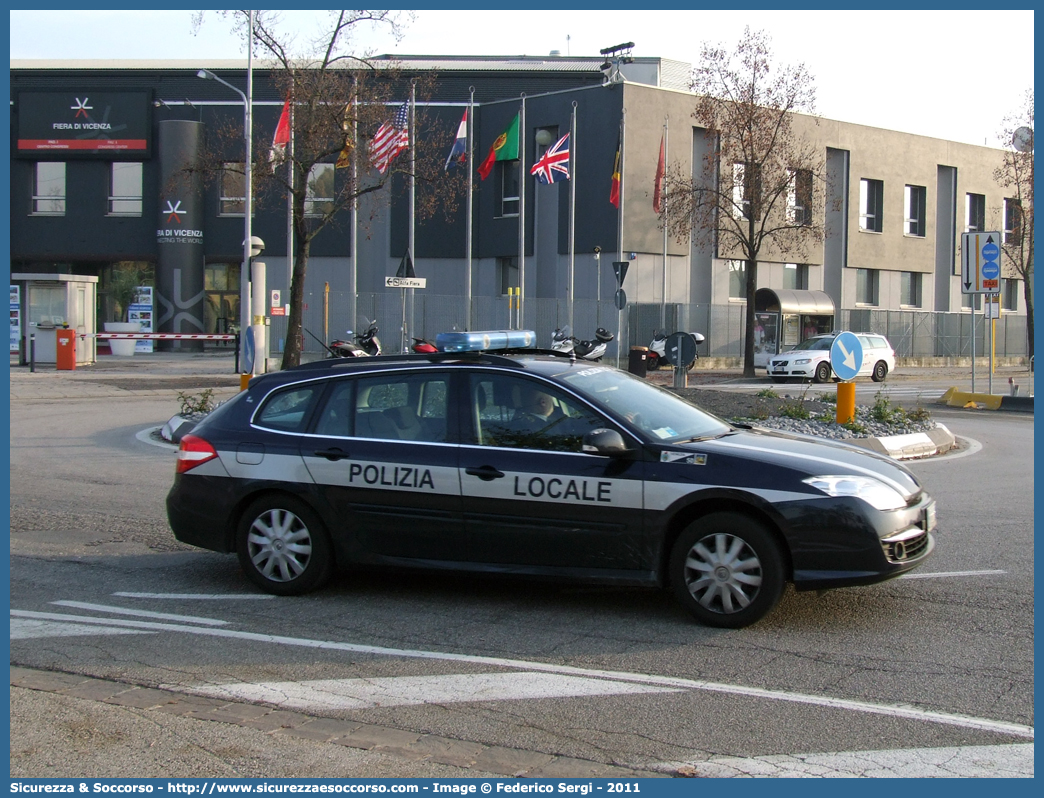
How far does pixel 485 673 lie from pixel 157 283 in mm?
44780

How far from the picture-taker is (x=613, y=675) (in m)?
5.30

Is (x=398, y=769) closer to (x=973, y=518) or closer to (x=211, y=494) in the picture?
(x=211, y=494)

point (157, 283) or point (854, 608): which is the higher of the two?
point (157, 283)

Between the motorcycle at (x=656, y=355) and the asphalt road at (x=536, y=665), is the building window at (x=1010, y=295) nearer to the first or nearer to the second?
the motorcycle at (x=656, y=355)

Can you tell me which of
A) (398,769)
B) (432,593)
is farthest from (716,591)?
(398,769)

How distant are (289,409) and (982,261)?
18241 mm

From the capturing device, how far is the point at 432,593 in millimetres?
6980

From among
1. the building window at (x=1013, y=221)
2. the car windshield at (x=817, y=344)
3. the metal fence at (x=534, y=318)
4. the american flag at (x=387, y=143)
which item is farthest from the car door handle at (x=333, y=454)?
the building window at (x=1013, y=221)

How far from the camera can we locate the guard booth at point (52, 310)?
3169cm

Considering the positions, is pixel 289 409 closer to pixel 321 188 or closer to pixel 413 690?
pixel 413 690

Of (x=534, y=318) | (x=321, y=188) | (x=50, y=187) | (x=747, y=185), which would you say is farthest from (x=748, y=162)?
(x=50, y=187)

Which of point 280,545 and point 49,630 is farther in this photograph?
point 280,545

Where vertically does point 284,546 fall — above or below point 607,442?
below

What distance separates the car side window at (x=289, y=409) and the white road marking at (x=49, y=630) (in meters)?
1.57
